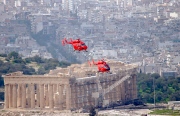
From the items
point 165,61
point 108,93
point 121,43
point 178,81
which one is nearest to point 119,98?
point 108,93

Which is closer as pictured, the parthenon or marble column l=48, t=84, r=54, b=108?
marble column l=48, t=84, r=54, b=108

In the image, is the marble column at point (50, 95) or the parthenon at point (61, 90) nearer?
the marble column at point (50, 95)

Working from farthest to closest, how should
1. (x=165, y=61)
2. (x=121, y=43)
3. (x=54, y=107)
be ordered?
(x=121, y=43)
(x=165, y=61)
(x=54, y=107)

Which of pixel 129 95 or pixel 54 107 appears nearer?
pixel 54 107

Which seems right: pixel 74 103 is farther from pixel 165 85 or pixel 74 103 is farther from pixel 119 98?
pixel 165 85

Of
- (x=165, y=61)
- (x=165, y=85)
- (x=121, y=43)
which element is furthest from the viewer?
(x=121, y=43)

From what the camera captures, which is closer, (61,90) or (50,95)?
(61,90)

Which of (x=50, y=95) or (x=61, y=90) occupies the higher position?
(x=61, y=90)
